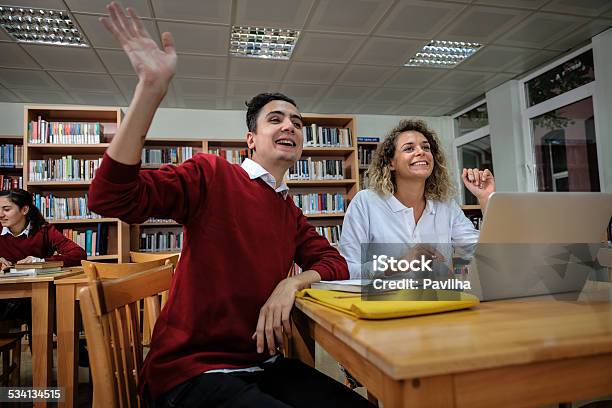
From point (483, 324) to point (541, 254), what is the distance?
314 millimetres

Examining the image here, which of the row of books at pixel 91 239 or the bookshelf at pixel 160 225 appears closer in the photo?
the row of books at pixel 91 239

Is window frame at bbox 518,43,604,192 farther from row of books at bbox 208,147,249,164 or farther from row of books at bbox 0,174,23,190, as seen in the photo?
row of books at bbox 0,174,23,190

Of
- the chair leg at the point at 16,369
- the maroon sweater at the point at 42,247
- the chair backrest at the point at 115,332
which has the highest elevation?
the maroon sweater at the point at 42,247

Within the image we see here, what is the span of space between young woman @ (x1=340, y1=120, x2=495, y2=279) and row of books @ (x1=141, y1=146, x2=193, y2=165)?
3400mm

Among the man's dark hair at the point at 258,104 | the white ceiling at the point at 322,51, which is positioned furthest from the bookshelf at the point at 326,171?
the man's dark hair at the point at 258,104

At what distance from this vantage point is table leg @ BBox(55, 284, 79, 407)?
1979 millimetres

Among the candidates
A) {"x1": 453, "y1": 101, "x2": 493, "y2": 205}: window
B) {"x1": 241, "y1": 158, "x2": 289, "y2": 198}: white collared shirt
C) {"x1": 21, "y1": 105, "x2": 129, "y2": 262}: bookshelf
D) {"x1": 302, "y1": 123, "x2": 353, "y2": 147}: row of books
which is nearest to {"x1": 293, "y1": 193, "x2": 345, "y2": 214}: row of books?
{"x1": 302, "y1": 123, "x2": 353, "y2": 147}: row of books

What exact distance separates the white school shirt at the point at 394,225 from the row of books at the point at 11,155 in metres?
4.36

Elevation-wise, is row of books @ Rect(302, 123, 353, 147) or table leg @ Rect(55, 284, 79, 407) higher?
row of books @ Rect(302, 123, 353, 147)

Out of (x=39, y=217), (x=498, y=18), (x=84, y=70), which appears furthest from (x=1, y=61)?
(x=498, y=18)

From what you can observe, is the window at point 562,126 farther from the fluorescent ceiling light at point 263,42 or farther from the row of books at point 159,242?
the row of books at point 159,242

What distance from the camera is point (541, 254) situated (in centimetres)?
88

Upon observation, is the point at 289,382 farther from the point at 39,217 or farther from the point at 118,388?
the point at 39,217

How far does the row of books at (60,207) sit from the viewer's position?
4.24 metres
